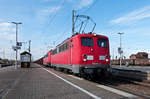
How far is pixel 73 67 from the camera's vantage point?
14.4 metres

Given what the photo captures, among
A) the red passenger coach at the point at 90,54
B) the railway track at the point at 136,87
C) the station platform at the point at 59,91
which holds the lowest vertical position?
the railway track at the point at 136,87

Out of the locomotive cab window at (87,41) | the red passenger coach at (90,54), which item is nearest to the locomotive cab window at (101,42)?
the red passenger coach at (90,54)

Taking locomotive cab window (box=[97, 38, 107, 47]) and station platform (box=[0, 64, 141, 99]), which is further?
locomotive cab window (box=[97, 38, 107, 47])

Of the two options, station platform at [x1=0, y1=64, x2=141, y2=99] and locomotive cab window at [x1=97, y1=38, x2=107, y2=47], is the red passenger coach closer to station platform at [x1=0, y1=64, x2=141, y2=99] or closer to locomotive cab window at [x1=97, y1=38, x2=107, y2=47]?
locomotive cab window at [x1=97, y1=38, x2=107, y2=47]

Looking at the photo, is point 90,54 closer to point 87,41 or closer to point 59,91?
point 87,41

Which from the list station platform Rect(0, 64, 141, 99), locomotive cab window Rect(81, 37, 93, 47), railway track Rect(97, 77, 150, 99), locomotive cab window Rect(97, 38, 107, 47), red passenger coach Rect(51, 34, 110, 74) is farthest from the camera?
locomotive cab window Rect(97, 38, 107, 47)

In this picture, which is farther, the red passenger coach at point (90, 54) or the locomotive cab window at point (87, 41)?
the locomotive cab window at point (87, 41)

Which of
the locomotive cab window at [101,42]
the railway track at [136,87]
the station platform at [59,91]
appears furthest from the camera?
the locomotive cab window at [101,42]

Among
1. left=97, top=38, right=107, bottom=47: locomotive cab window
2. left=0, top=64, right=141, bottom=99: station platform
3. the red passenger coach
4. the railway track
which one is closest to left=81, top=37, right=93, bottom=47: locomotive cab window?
the red passenger coach

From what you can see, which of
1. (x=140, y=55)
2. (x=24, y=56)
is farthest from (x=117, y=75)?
(x=140, y=55)

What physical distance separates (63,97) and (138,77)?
30.5 ft

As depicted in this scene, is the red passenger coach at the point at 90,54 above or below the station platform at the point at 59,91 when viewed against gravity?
above

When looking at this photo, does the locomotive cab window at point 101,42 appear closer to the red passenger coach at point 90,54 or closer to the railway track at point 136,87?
the red passenger coach at point 90,54

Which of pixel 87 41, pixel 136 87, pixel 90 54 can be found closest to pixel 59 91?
pixel 136 87
